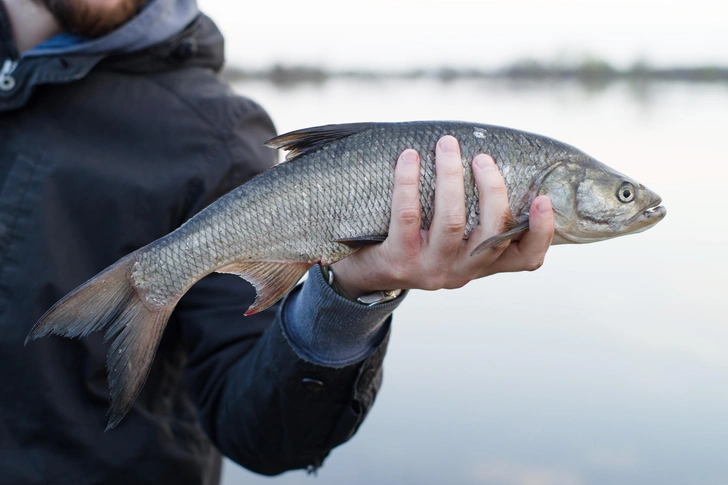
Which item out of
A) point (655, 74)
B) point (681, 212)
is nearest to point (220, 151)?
point (681, 212)

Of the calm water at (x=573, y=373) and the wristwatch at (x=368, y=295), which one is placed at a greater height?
the wristwatch at (x=368, y=295)

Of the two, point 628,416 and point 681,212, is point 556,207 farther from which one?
point 681,212

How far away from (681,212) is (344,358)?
766 centimetres

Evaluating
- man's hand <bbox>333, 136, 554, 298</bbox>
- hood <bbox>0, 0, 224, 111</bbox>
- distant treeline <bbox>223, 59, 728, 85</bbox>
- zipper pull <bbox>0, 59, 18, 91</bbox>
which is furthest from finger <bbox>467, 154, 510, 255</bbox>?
distant treeline <bbox>223, 59, 728, 85</bbox>

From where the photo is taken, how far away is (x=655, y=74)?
33.3 m

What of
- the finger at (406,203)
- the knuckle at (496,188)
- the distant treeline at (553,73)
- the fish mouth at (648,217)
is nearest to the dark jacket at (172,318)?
the finger at (406,203)

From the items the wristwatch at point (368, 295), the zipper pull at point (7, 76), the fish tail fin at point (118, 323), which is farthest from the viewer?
the zipper pull at point (7, 76)

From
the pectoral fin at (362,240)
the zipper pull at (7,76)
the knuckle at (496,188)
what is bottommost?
the pectoral fin at (362,240)

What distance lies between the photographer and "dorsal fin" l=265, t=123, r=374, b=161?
1690 millimetres

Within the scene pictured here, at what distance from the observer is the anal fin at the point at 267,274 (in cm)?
169

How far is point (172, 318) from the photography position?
2.38 meters

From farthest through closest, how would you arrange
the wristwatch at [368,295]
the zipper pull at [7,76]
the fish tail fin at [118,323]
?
the zipper pull at [7,76]
the wristwatch at [368,295]
the fish tail fin at [118,323]

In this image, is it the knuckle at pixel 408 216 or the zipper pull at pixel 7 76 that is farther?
the zipper pull at pixel 7 76

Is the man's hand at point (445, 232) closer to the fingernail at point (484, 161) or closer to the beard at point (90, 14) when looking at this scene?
the fingernail at point (484, 161)
